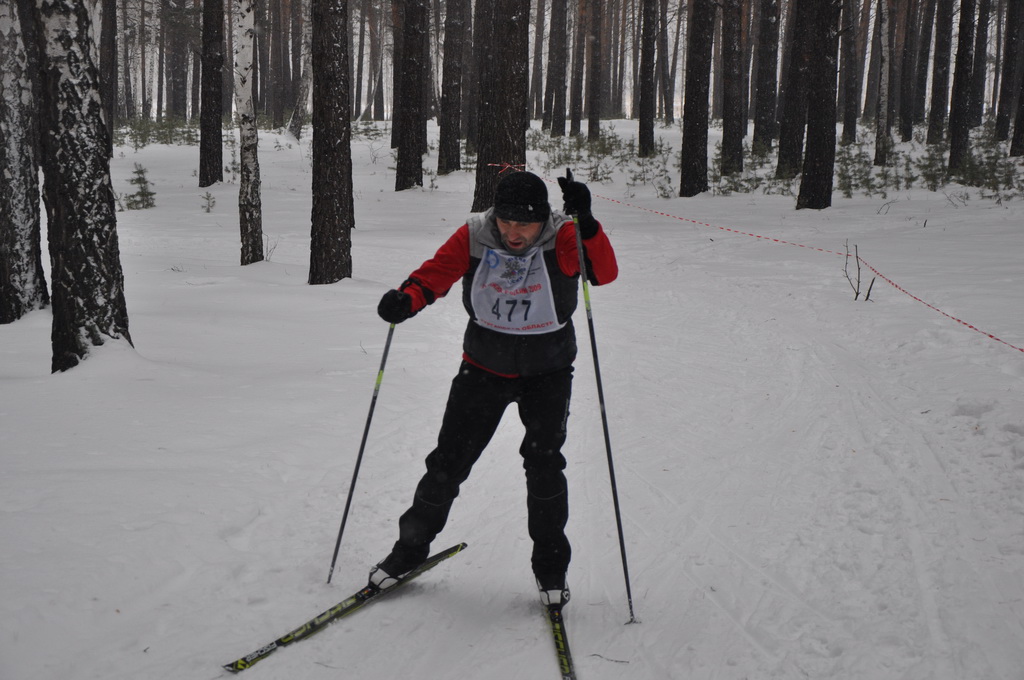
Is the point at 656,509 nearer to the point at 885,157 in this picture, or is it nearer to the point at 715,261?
the point at 715,261

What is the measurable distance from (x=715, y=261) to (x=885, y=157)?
10.9 m

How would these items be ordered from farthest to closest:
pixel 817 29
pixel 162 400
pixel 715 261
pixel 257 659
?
pixel 817 29 → pixel 715 261 → pixel 162 400 → pixel 257 659

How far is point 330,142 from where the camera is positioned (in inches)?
371

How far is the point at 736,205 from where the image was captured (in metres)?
16.3

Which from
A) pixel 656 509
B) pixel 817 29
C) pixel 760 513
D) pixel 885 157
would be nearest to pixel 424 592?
pixel 656 509

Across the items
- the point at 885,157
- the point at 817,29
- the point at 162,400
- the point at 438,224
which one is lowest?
the point at 162,400

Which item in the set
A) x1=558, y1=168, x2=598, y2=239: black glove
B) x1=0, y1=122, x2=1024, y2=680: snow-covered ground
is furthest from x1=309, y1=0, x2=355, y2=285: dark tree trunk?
x1=558, y1=168, x2=598, y2=239: black glove

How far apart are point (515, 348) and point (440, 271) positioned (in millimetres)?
503

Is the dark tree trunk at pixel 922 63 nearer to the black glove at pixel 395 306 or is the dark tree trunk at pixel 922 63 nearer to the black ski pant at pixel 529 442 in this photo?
the black ski pant at pixel 529 442

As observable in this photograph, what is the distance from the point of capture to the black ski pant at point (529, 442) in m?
3.44

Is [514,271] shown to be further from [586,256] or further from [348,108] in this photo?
[348,108]

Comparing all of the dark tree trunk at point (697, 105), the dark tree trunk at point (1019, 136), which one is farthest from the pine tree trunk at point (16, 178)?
the dark tree trunk at point (1019, 136)

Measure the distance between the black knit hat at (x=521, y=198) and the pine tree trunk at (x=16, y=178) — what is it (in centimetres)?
A: 602

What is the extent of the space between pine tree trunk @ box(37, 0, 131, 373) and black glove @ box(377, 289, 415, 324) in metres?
3.26
